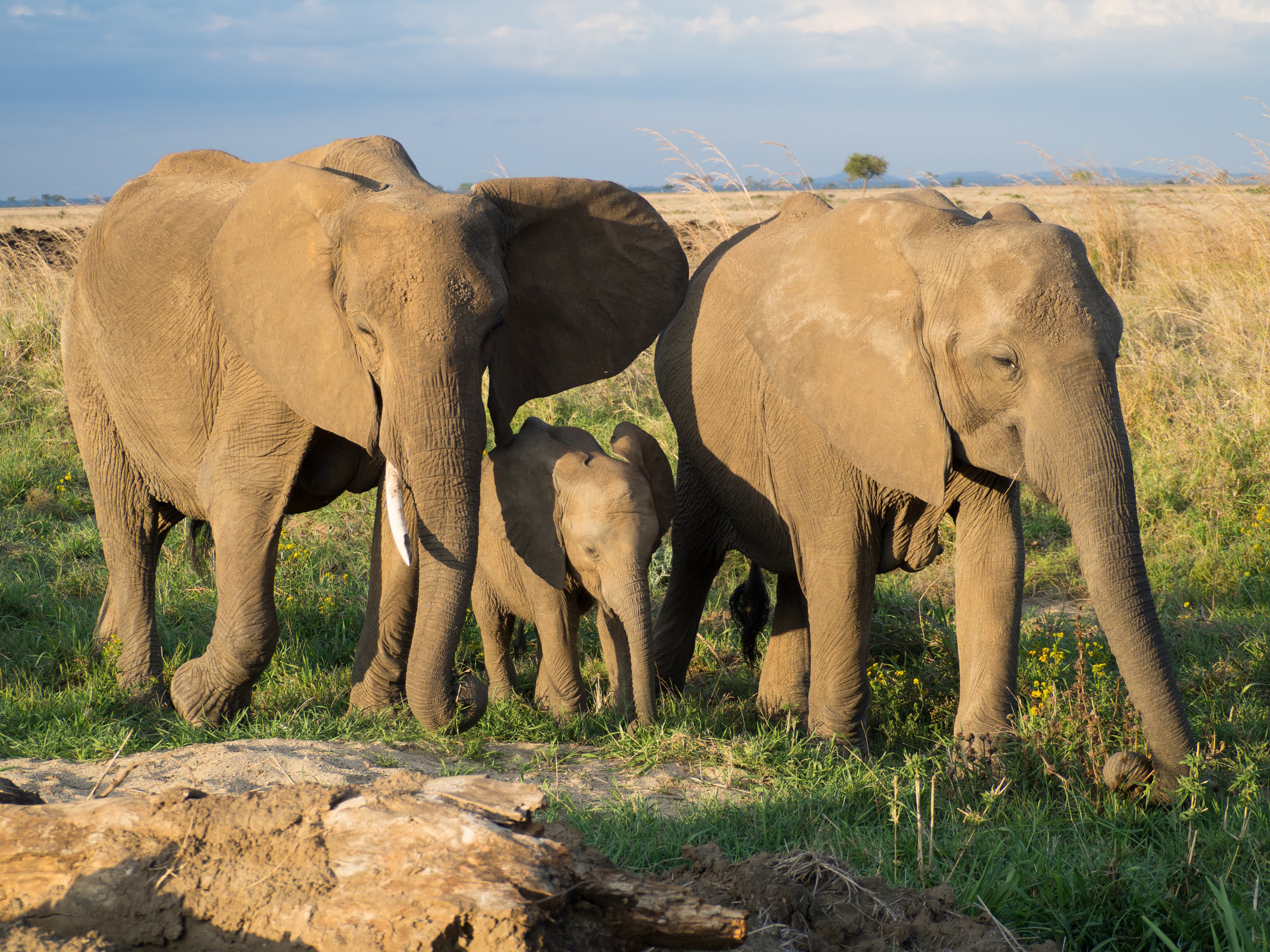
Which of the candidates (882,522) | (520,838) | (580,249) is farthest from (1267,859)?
(580,249)

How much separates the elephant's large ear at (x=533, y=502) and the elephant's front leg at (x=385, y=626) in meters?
0.45

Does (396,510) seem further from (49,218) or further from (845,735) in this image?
(49,218)

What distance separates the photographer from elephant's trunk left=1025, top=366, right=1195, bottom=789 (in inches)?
153

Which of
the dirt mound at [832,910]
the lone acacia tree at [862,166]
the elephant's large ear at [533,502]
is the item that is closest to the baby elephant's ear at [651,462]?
the elephant's large ear at [533,502]

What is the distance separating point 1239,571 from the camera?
6.84 metres

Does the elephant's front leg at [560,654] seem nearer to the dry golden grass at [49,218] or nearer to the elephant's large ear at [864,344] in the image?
the elephant's large ear at [864,344]

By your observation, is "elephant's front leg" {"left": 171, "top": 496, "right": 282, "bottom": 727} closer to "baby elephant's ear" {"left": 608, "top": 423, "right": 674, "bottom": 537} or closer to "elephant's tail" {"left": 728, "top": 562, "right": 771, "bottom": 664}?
"baby elephant's ear" {"left": 608, "top": 423, "right": 674, "bottom": 537}

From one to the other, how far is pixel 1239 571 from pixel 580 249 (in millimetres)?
4274

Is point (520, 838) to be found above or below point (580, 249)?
below

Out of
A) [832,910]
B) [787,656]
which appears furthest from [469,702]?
[832,910]

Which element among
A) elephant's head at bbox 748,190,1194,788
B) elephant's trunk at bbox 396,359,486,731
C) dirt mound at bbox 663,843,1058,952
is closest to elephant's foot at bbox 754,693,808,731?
elephant's head at bbox 748,190,1194,788

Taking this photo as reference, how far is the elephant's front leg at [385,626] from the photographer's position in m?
5.18

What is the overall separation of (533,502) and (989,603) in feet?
6.32

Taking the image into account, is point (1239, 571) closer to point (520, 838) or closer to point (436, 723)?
point (436, 723)
